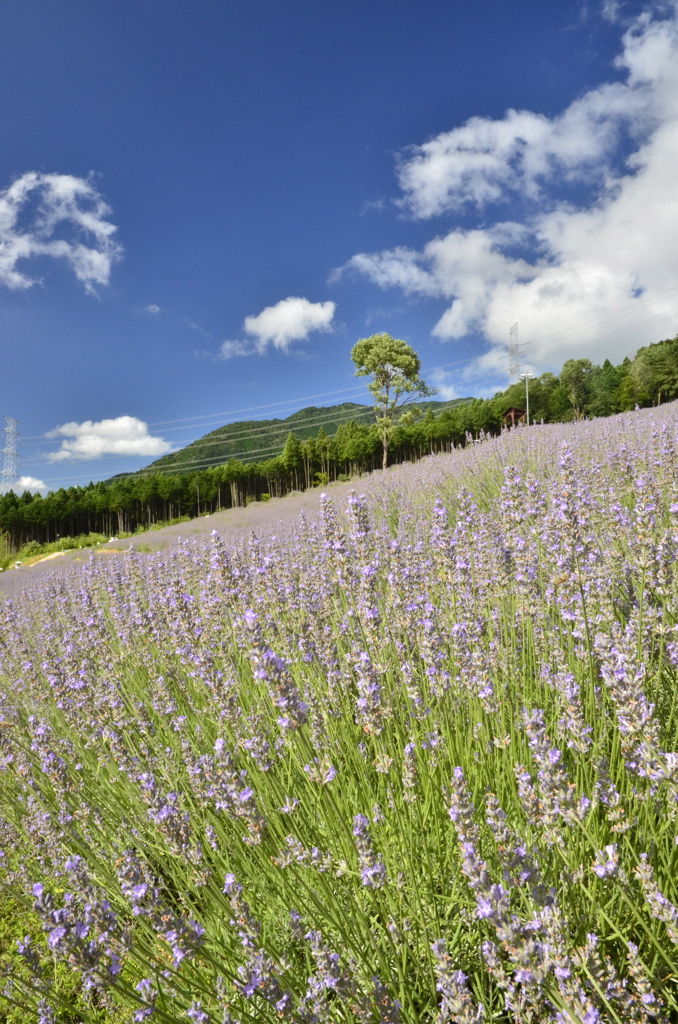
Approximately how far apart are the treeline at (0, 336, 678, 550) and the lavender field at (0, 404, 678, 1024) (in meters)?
39.6

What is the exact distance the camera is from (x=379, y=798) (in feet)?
6.54

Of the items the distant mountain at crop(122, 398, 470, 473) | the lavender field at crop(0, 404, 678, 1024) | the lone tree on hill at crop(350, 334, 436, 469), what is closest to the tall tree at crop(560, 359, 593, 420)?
the lone tree on hill at crop(350, 334, 436, 469)

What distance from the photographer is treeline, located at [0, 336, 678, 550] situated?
151ft

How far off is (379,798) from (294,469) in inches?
1882

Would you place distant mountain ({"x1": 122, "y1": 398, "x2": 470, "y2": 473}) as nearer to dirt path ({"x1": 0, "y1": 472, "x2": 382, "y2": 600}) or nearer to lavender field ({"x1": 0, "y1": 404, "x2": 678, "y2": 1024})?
dirt path ({"x1": 0, "y1": 472, "x2": 382, "y2": 600})

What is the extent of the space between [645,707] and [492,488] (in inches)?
249

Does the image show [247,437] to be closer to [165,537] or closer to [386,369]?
[386,369]

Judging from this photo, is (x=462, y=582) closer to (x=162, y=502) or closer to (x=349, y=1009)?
(x=349, y=1009)

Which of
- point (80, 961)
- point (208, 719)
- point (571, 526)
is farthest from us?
point (208, 719)

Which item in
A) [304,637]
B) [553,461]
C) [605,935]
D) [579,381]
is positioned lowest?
[605,935]

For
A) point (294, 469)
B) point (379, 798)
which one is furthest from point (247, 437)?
point (379, 798)

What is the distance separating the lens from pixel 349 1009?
1.32 meters

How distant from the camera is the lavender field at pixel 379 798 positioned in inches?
45.8

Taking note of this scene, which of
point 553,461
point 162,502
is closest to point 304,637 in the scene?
point 553,461
